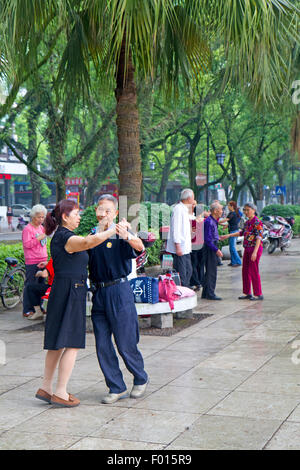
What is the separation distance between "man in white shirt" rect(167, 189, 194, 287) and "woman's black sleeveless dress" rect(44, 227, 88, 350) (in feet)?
15.3

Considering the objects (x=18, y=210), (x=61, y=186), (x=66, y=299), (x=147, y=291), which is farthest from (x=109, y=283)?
(x=18, y=210)

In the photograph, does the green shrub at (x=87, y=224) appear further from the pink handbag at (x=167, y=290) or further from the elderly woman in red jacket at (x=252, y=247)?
the pink handbag at (x=167, y=290)

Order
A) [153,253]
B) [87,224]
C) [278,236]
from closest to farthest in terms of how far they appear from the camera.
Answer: [87,224]
[153,253]
[278,236]

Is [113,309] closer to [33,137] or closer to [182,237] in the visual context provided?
[182,237]

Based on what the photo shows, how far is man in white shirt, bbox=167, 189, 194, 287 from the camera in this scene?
10297 millimetres

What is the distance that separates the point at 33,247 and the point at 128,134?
2.41 meters

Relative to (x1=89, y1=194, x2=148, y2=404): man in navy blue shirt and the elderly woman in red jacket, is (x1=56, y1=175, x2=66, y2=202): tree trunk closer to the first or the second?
the elderly woman in red jacket

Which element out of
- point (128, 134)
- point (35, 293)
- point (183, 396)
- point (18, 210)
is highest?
point (128, 134)

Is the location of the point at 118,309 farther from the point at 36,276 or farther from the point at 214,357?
the point at 36,276

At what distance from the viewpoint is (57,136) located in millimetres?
19812

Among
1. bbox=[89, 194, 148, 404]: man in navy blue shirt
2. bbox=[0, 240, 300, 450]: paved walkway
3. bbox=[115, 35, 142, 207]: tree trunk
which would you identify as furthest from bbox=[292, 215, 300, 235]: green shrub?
bbox=[89, 194, 148, 404]: man in navy blue shirt

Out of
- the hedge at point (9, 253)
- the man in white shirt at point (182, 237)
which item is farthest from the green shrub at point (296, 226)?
the man in white shirt at point (182, 237)

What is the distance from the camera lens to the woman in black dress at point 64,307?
561 cm

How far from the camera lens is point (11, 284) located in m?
11.4
